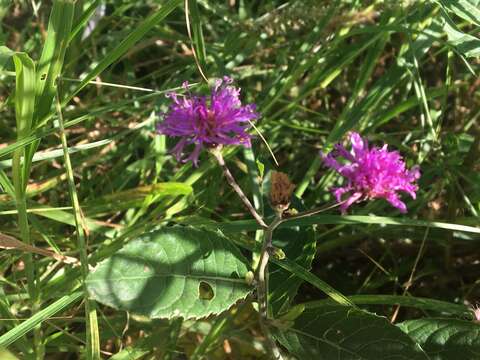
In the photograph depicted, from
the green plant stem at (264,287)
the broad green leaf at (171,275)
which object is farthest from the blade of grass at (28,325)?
the green plant stem at (264,287)

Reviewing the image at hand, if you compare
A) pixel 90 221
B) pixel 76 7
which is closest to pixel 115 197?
pixel 90 221

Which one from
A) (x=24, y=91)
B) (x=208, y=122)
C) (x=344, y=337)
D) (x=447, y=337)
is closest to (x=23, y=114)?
(x=24, y=91)

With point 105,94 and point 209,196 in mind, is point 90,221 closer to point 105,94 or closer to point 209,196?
point 209,196

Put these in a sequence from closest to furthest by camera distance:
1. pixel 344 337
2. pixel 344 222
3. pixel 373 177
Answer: pixel 373 177
pixel 344 337
pixel 344 222

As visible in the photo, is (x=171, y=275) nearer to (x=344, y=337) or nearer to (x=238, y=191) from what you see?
(x=238, y=191)

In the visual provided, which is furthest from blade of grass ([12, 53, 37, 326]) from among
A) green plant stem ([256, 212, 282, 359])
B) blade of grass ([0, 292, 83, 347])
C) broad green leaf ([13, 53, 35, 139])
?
green plant stem ([256, 212, 282, 359])

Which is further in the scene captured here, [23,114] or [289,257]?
[289,257]
